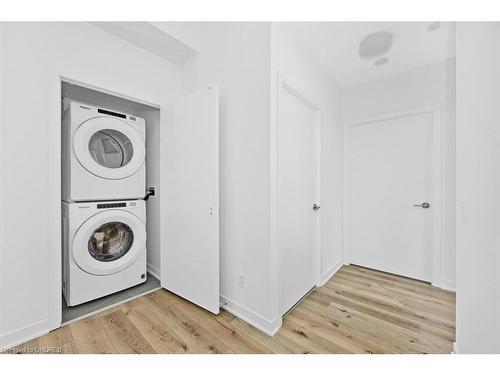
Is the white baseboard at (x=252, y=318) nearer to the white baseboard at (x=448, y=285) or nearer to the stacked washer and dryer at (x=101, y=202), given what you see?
the stacked washer and dryer at (x=101, y=202)

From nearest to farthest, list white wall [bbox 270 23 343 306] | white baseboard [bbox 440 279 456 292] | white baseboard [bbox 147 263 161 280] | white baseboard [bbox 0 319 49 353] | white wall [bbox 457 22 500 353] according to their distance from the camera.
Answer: white wall [bbox 457 22 500 353] < white baseboard [bbox 0 319 49 353] < white wall [bbox 270 23 343 306] < white baseboard [bbox 440 279 456 292] < white baseboard [bbox 147 263 161 280]

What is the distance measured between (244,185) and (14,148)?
1.52 meters

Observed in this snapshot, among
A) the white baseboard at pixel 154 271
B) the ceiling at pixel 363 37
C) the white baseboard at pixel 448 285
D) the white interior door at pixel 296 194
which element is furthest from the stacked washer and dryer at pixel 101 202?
the white baseboard at pixel 448 285

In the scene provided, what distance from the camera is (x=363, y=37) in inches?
76.0

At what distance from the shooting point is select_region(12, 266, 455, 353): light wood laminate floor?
1384mm

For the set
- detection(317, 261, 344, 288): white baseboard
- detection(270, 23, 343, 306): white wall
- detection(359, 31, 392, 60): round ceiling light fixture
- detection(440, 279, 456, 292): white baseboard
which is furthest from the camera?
detection(317, 261, 344, 288): white baseboard

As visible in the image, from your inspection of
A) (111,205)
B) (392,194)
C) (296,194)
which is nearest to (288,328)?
(296,194)

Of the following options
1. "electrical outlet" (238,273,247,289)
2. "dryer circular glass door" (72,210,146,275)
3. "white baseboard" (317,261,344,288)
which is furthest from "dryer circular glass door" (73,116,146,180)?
"white baseboard" (317,261,344,288)

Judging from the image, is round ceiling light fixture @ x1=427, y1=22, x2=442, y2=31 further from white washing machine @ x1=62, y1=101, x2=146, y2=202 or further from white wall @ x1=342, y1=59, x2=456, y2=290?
white washing machine @ x1=62, y1=101, x2=146, y2=202

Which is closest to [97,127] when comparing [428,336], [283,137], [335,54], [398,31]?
[283,137]

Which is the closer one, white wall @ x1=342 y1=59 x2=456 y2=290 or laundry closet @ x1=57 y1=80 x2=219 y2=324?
laundry closet @ x1=57 y1=80 x2=219 y2=324

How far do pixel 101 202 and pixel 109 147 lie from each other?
1.79 feet

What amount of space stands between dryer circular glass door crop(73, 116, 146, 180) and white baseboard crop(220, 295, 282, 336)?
4.94 ft

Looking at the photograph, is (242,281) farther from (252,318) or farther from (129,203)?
(129,203)
